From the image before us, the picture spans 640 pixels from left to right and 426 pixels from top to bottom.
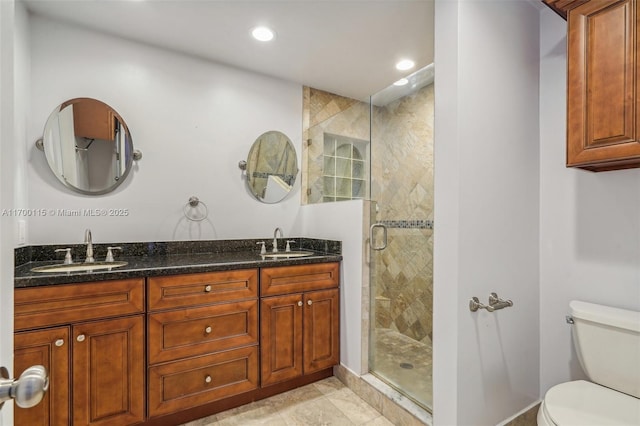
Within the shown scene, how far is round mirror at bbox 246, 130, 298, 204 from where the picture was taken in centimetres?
270

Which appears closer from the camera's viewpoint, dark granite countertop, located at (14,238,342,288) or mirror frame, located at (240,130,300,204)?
dark granite countertop, located at (14,238,342,288)

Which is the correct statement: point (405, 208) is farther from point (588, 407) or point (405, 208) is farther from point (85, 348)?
point (85, 348)

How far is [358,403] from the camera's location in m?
2.05

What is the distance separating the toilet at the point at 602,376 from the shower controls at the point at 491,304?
31 centimetres

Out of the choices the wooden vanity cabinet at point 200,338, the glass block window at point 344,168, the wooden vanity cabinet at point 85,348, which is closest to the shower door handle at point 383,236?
the glass block window at point 344,168

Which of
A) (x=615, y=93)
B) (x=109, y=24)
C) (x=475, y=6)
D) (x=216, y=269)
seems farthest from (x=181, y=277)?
(x=615, y=93)

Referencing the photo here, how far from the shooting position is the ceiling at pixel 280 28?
73.3 inches

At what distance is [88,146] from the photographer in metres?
2.12

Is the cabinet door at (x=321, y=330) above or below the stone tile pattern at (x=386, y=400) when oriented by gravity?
above

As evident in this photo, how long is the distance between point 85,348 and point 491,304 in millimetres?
1981

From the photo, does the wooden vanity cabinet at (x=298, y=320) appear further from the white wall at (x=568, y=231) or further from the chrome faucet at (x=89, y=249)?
the white wall at (x=568, y=231)

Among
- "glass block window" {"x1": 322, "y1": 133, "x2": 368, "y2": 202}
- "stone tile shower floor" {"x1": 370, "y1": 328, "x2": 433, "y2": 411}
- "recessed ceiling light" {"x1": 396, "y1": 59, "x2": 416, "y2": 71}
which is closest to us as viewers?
"stone tile shower floor" {"x1": 370, "y1": 328, "x2": 433, "y2": 411}

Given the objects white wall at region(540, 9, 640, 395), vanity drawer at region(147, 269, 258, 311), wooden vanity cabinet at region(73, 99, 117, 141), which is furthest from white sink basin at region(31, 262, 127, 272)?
white wall at region(540, 9, 640, 395)

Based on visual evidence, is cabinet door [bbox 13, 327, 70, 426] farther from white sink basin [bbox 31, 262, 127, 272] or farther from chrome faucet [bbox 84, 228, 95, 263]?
chrome faucet [bbox 84, 228, 95, 263]
